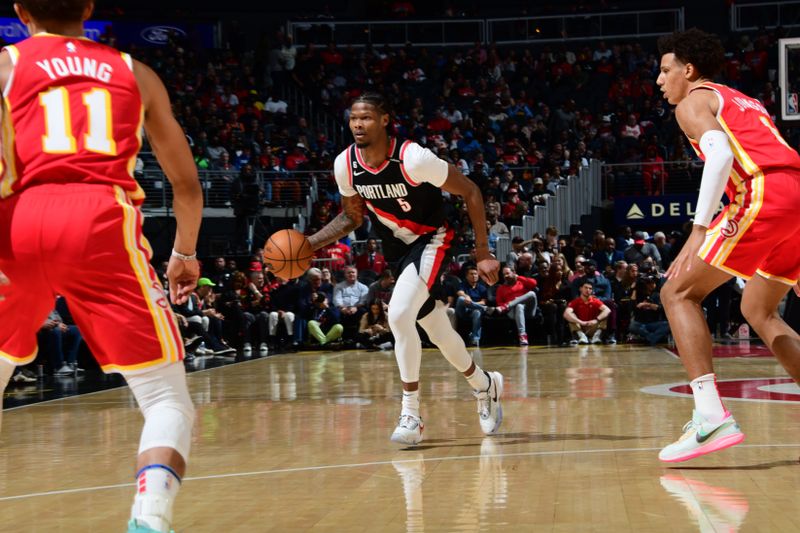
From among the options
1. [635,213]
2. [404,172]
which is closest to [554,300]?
[635,213]

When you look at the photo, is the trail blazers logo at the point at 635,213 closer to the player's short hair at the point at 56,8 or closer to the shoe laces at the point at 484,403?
the shoe laces at the point at 484,403

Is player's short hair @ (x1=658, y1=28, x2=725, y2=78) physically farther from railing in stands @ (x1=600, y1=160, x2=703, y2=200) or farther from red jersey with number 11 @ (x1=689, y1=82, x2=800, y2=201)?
railing in stands @ (x1=600, y1=160, x2=703, y2=200)

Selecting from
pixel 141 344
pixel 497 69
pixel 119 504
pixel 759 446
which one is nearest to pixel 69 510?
pixel 119 504

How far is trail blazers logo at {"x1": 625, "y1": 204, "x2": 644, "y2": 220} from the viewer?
65.1 ft

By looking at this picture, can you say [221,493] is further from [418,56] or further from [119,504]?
[418,56]

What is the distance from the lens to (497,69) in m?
26.2

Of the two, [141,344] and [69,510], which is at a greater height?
[141,344]

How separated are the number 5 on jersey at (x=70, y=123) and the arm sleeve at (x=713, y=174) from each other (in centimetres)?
254

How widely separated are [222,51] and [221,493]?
23290 mm

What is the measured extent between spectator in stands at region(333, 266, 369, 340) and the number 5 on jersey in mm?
12669

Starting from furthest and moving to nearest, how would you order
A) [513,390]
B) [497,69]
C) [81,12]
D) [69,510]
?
1. [497,69]
2. [513,390]
3. [69,510]
4. [81,12]

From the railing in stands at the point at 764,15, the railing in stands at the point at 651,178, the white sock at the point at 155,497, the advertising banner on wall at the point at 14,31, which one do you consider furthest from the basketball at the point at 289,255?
the railing in stands at the point at 764,15

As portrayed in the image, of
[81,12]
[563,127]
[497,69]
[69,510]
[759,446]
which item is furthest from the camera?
[497,69]

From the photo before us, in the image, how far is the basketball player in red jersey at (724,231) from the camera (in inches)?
182
